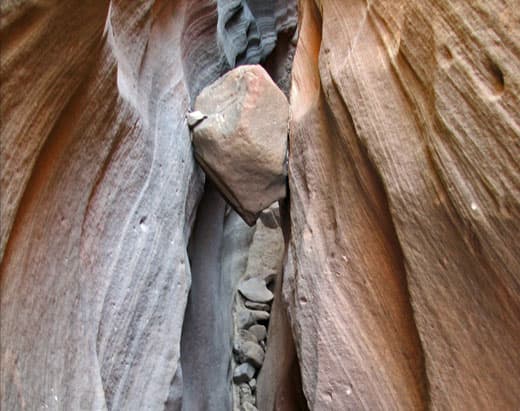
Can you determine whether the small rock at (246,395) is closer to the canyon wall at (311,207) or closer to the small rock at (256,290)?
the canyon wall at (311,207)

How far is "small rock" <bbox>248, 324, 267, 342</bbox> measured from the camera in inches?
119

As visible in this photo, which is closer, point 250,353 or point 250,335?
point 250,353

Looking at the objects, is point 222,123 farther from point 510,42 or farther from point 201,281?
point 510,42

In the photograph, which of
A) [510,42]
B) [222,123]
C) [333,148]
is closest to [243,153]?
[222,123]

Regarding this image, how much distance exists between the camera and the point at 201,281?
2.84m

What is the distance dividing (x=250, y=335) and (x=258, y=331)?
0.21 feet

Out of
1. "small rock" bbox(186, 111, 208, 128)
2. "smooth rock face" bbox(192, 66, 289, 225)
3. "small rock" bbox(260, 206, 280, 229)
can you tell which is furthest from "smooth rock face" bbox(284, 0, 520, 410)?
"small rock" bbox(260, 206, 280, 229)

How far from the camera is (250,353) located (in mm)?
2854

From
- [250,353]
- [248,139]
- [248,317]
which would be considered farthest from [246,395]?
[248,139]

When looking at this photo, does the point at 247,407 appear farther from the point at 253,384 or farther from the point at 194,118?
the point at 194,118

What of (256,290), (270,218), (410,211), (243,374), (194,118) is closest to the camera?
(410,211)

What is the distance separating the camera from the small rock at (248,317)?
3047 millimetres

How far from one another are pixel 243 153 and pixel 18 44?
1.25 m

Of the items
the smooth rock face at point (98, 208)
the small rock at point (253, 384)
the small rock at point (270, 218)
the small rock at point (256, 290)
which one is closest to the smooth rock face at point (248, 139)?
the smooth rock face at point (98, 208)
